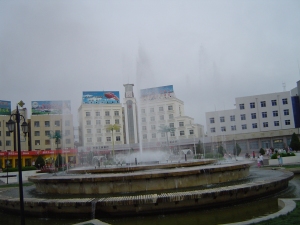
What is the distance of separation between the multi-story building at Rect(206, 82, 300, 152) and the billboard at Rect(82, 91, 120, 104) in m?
24.6

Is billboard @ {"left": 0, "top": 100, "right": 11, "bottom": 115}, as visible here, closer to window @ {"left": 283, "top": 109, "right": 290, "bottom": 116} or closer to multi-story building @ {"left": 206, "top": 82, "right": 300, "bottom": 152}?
multi-story building @ {"left": 206, "top": 82, "right": 300, "bottom": 152}

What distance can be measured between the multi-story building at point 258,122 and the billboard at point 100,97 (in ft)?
80.8

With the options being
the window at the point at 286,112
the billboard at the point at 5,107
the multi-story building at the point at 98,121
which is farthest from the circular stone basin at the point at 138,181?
the multi-story building at the point at 98,121

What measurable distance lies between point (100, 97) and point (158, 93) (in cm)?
1405

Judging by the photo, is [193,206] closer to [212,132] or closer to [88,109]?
[212,132]

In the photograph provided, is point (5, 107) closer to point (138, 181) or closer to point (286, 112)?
point (286, 112)

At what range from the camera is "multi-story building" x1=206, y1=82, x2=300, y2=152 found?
56.1 metres

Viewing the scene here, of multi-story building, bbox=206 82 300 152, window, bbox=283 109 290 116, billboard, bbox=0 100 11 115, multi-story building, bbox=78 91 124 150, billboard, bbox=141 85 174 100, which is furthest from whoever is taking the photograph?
multi-story building, bbox=78 91 124 150

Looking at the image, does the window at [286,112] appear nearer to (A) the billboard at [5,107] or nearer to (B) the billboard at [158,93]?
(B) the billboard at [158,93]

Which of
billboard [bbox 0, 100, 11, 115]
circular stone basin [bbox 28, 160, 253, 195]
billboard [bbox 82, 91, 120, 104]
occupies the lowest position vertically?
circular stone basin [bbox 28, 160, 253, 195]

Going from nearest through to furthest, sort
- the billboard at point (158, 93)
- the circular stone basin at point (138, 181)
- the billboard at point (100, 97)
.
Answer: the circular stone basin at point (138, 181) → the billboard at point (158, 93) → the billboard at point (100, 97)

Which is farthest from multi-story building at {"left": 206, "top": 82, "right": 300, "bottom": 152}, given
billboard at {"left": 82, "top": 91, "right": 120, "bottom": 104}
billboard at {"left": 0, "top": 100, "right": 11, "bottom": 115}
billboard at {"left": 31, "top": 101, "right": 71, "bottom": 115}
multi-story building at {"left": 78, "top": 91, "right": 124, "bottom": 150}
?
billboard at {"left": 0, "top": 100, "right": 11, "bottom": 115}

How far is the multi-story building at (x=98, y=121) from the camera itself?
232 ft

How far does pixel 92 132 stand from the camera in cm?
7106
